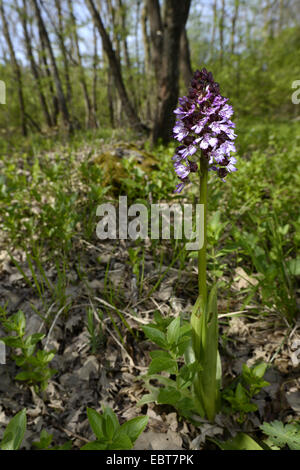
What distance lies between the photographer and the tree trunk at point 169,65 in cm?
430

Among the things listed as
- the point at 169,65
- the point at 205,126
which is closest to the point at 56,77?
the point at 169,65

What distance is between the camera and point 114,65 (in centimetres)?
569

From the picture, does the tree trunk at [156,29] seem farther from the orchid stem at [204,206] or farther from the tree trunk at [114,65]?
the orchid stem at [204,206]

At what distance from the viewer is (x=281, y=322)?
1784 millimetres

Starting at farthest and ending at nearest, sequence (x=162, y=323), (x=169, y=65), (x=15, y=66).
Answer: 1. (x=15, y=66)
2. (x=169, y=65)
3. (x=162, y=323)

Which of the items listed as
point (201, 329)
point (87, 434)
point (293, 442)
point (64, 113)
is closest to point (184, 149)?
point (201, 329)

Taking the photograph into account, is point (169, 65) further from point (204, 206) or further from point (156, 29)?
point (204, 206)

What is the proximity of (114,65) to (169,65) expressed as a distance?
1.66 m

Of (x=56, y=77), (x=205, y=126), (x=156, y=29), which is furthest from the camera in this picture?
(x=56, y=77)

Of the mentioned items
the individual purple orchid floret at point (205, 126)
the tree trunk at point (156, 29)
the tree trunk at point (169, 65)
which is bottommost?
the individual purple orchid floret at point (205, 126)

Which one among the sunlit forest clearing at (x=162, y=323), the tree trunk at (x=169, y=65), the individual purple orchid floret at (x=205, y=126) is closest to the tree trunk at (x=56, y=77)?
the tree trunk at (x=169, y=65)

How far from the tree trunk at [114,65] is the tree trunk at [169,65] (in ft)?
4.71
